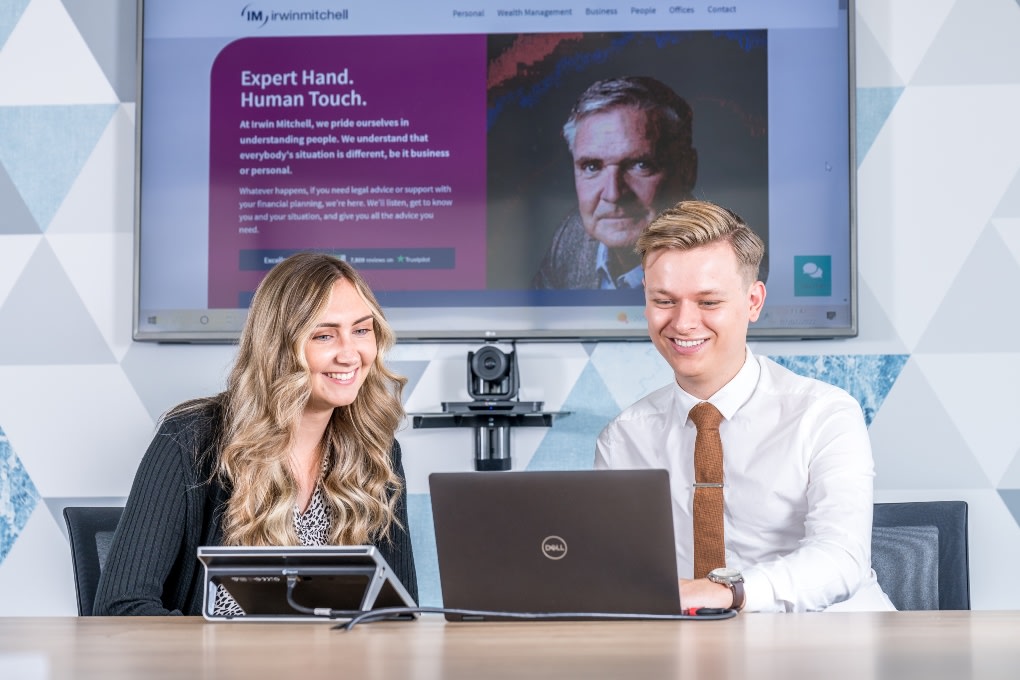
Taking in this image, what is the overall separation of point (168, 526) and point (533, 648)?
1.06 metres

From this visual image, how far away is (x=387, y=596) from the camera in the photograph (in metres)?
1.65

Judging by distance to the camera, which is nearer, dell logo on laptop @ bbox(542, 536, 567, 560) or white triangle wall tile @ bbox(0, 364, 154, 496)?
dell logo on laptop @ bbox(542, 536, 567, 560)

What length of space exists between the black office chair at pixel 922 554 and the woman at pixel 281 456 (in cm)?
110

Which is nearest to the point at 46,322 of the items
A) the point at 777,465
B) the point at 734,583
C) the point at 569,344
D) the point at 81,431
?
the point at 81,431

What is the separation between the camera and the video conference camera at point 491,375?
2781 millimetres

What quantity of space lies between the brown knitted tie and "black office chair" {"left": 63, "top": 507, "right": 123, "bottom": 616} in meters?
1.37

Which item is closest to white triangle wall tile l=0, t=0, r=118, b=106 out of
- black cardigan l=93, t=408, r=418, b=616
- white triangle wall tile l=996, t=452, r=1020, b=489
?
black cardigan l=93, t=408, r=418, b=616

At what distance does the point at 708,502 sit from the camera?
7.16 feet

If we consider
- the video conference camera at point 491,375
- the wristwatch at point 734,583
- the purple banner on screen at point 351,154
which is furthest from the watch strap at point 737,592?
the purple banner on screen at point 351,154

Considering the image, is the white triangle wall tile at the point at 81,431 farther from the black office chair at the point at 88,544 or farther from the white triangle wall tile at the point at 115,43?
the white triangle wall tile at the point at 115,43

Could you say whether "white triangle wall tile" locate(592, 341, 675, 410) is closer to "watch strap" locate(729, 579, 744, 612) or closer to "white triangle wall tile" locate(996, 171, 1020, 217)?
"white triangle wall tile" locate(996, 171, 1020, 217)

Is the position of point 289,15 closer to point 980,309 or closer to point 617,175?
point 617,175

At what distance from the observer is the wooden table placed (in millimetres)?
1185

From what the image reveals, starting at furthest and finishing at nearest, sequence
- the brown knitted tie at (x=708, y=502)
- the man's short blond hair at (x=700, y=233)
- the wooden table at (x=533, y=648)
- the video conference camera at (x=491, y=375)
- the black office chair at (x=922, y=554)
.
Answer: the video conference camera at (x=491, y=375) < the black office chair at (x=922, y=554) < the man's short blond hair at (x=700, y=233) < the brown knitted tie at (x=708, y=502) < the wooden table at (x=533, y=648)
